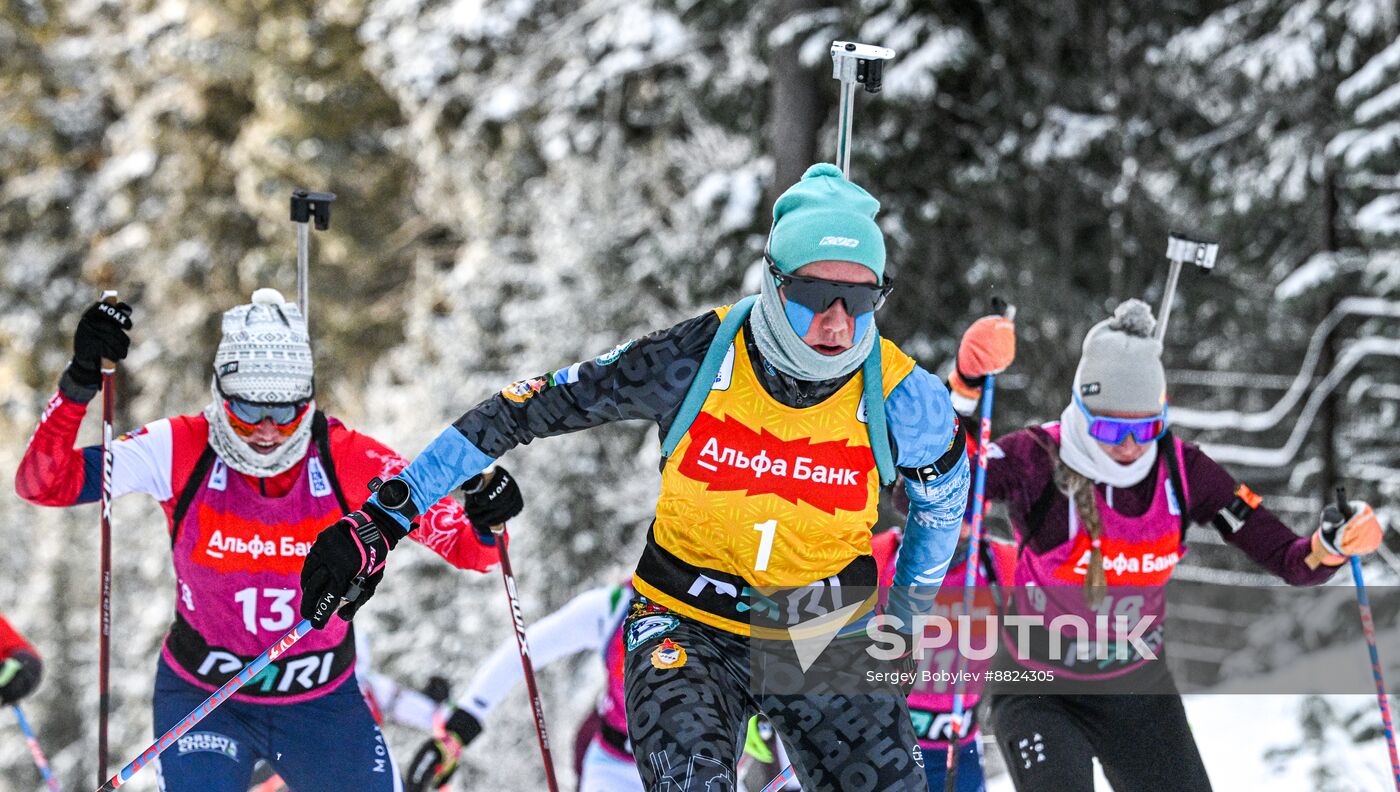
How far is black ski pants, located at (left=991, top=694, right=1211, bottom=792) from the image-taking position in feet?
14.7

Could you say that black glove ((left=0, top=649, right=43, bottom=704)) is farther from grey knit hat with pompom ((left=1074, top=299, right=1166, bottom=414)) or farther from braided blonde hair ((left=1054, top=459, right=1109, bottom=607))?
grey knit hat with pompom ((left=1074, top=299, right=1166, bottom=414))

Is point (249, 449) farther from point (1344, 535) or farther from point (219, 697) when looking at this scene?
point (1344, 535)

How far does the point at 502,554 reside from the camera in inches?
182

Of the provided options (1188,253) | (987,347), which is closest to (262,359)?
(987,347)

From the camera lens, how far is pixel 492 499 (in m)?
4.22

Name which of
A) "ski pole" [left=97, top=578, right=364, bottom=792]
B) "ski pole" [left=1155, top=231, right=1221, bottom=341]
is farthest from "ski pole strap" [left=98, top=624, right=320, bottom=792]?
"ski pole" [left=1155, top=231, right=1221, bottom=341]

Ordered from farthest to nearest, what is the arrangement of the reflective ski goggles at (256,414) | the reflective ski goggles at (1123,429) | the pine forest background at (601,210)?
the pine forest background at (601,210) < the reflective ski goggles at (1123,429) < the reflective ski goggles at (256,414)

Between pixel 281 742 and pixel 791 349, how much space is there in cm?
226

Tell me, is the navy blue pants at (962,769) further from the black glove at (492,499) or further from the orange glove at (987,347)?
the black glove at (492,499)

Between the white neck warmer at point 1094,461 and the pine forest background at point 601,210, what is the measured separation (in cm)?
504

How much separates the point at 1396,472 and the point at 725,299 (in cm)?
612

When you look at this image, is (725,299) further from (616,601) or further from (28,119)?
(28,119)

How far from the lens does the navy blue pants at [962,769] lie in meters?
4.94

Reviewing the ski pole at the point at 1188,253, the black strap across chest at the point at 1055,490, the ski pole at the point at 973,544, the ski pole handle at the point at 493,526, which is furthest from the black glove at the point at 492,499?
the ski pole at the point at 1188,253
